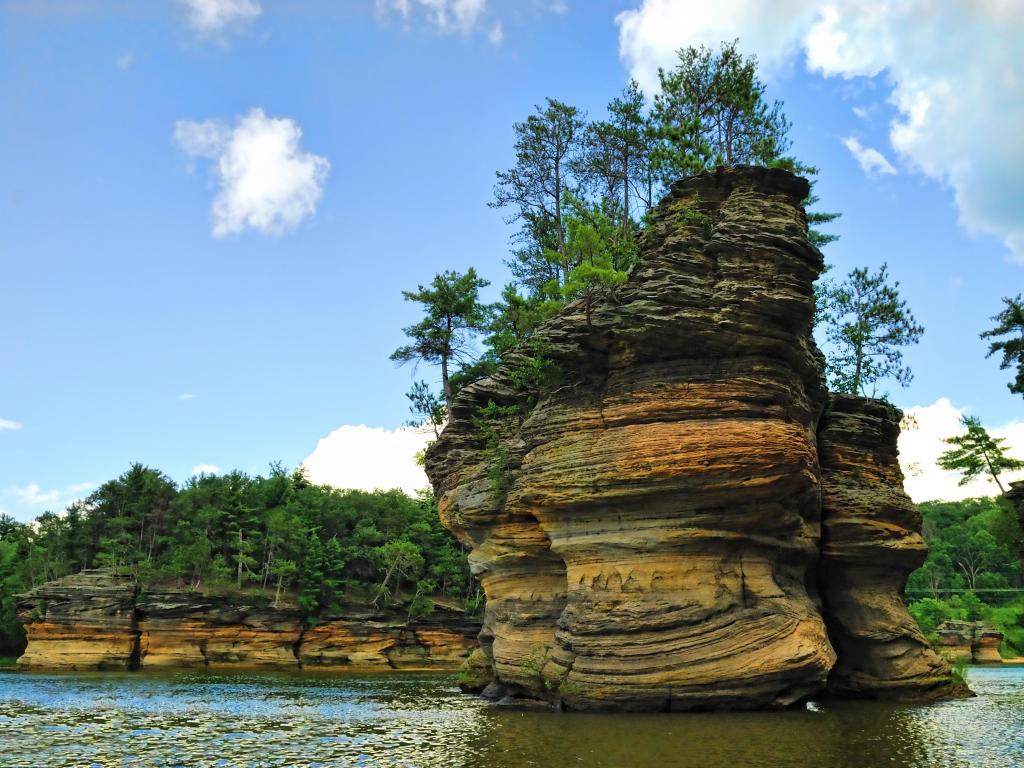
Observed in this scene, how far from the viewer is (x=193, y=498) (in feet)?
221

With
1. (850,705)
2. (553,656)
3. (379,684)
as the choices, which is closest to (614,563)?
(553,656)

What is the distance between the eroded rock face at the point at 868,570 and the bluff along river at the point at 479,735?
61.0 inches

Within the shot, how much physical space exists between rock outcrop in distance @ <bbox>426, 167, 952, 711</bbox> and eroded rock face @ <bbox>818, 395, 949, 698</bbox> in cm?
7

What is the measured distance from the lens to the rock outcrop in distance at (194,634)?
170ft

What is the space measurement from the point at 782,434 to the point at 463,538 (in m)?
15.2

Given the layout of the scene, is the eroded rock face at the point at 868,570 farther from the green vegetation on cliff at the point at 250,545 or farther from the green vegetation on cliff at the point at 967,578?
the green vegetation on cliff at the point at 967,578

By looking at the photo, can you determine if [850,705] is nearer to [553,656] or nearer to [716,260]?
[553,656]

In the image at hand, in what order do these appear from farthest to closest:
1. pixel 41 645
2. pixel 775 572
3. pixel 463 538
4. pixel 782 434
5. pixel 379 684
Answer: pixel 41 645 < pixel 379 684 < pixel 463 538 < pixel 775 572 < pixel 782 434

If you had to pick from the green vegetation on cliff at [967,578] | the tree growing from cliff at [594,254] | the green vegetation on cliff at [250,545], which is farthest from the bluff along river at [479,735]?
the green vegetation on cliff at [967,578]

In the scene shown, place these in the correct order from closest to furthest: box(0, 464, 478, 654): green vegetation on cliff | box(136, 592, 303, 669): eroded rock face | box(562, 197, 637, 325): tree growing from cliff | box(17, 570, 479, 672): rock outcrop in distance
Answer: box(562, 197, 637, 325): tree growing from cliff, box(17, 570, 479, 672): rock outcrop in distance, box(136, 592, 303, 669): eroded rock face, box(0, 464, 478, 654): green vegetation on cliff

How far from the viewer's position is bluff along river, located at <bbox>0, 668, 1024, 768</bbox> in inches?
571

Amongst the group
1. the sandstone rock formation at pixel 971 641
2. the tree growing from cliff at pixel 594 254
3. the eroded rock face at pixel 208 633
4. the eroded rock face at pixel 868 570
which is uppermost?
the tree growing from cliff at pixel 594 254

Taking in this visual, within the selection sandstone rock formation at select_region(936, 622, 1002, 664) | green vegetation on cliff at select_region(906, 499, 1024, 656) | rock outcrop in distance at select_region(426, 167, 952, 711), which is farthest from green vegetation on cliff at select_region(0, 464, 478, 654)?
green vegetation on cliff at select_region(906, 499, 1024, 656)

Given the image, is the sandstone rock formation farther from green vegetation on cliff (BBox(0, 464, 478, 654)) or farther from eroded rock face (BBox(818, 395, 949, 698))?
eroded rock face (BBox(818, 395, 949, 698))
